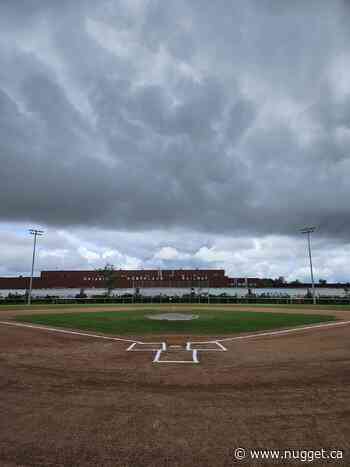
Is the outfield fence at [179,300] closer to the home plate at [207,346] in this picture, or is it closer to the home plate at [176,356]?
the home plate at [207,346]

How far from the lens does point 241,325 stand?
2094 cm

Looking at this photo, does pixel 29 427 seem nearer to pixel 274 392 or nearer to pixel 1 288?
pixel 274 392

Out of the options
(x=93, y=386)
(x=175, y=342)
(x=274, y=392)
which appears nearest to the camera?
(x=274, y=392)

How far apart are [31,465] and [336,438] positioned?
16.5ft

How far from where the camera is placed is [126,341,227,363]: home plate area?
444 inches

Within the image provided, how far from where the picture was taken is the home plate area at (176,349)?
1127 cm

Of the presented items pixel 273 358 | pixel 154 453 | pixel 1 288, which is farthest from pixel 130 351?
pixel 1 288

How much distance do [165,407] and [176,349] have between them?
265 inches

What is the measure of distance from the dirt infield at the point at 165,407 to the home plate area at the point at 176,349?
0.65 meters

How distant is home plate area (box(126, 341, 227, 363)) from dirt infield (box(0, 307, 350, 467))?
65 centimetres

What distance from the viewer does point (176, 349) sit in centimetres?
1317

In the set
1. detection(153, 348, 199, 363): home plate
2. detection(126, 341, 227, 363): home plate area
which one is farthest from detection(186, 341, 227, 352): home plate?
detection(153, 348, 199, 363): home plate

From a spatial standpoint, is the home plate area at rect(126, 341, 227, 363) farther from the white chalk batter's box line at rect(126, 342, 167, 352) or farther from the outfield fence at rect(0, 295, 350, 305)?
the outfield fence at rect(0, 295, 350, 305)

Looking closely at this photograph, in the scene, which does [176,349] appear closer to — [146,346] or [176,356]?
[176,356]
